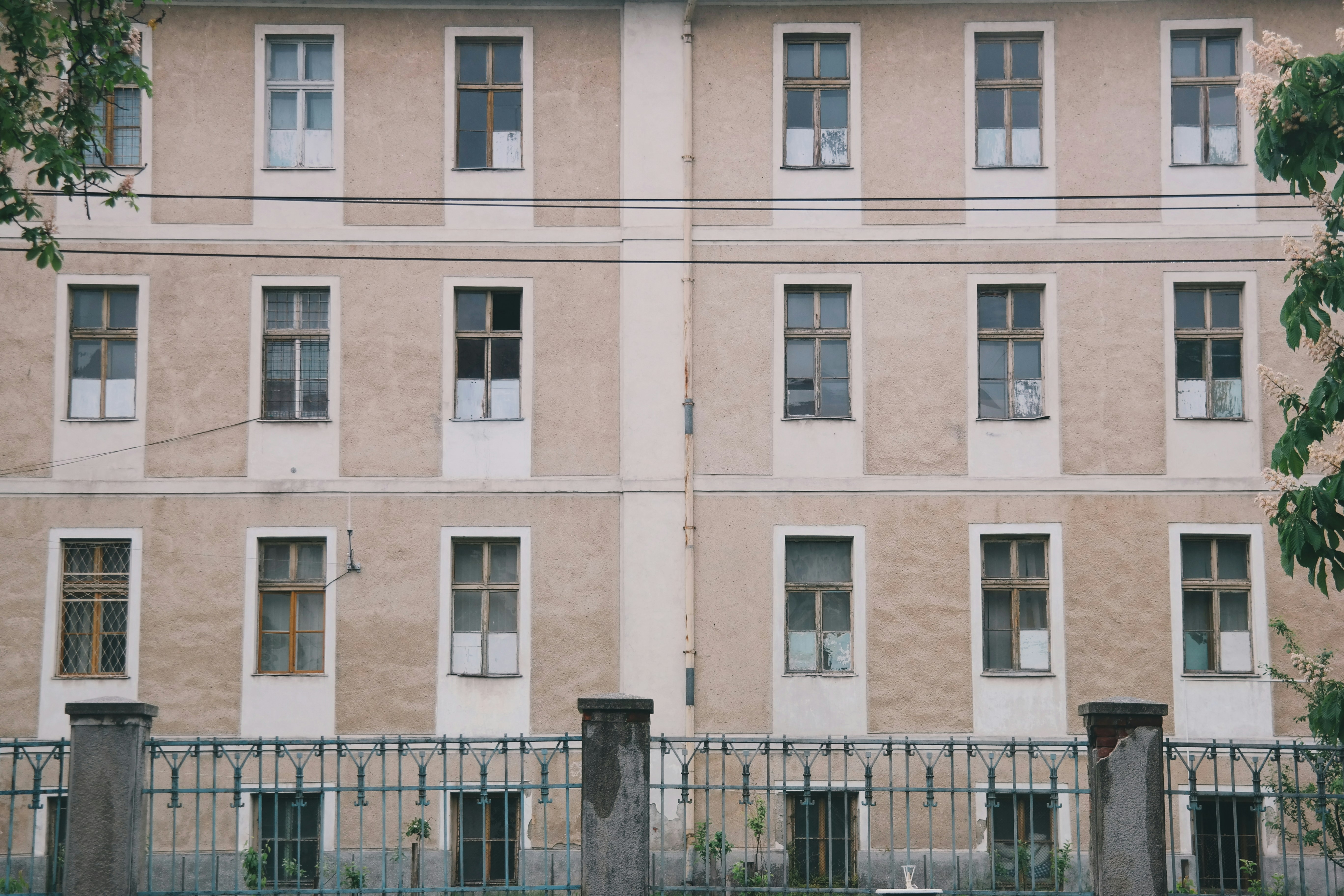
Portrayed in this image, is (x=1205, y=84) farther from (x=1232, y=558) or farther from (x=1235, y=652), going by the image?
(x=1235, y=652)

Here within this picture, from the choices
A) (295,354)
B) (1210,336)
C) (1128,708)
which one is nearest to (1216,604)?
(1210,336)

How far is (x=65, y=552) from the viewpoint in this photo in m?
18.2

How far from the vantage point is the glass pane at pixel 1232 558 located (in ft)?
59.5

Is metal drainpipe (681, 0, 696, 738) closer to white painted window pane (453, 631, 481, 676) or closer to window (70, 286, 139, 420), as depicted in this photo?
white painted window pane (453, 631, 481, 676)

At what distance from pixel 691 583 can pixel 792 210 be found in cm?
499

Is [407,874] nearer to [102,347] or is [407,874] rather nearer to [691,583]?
[691,583]

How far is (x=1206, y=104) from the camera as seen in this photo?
18516 mm

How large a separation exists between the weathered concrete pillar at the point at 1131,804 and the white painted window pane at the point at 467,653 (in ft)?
29.8

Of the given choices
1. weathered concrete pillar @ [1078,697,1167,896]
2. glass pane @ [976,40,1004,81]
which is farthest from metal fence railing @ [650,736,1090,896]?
glass pane @ [976,40,1004,81]

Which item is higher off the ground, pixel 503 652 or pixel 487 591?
pixel 487 591

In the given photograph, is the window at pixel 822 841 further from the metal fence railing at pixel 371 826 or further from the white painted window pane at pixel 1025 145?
the white painted window pane at pixel 1025 145

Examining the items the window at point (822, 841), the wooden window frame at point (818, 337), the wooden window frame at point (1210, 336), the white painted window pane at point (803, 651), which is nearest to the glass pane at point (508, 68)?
the wooden window frame at point (818, 337)

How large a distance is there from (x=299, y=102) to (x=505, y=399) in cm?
473

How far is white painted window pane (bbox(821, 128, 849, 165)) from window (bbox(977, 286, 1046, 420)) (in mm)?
2511
